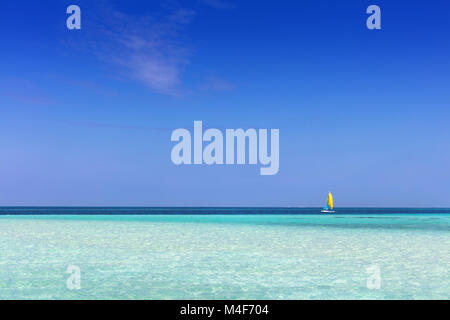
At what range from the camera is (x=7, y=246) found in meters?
15.9

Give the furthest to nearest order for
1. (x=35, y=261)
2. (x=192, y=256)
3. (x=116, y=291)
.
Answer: (x=192, y=256) → (x=35, y=261) → (x=116, y=291)
